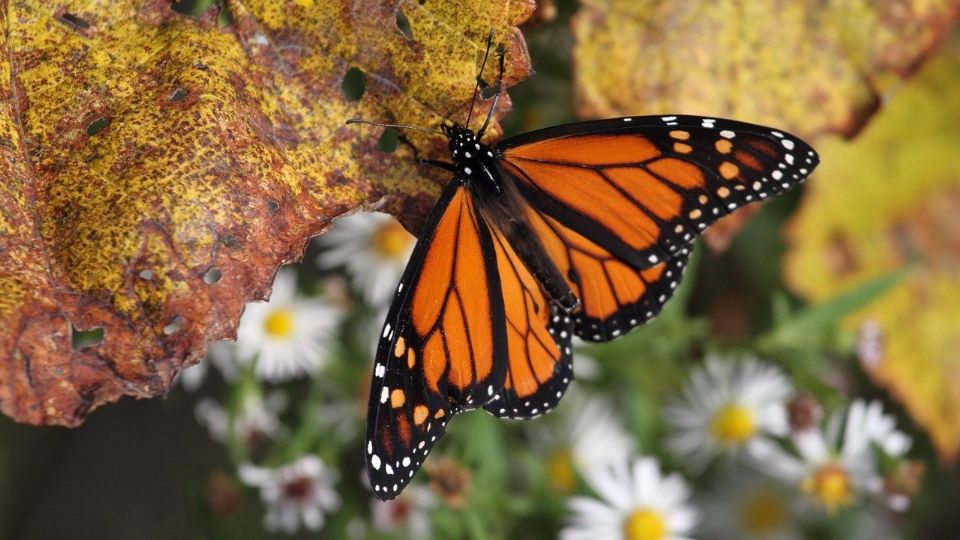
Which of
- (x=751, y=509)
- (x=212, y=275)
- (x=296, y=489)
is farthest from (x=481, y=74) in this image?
(x=751, y=509)

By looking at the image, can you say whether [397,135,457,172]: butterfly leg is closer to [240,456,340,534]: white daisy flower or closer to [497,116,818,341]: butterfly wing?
[497,116,818,341]: butterfly wing

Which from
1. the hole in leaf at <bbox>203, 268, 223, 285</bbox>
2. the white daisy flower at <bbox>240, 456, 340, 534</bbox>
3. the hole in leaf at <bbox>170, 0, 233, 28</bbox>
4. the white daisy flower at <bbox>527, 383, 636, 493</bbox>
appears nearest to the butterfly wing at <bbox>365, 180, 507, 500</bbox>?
the hole in leaf at <bbox>203, 268, 223, 285</bbox>

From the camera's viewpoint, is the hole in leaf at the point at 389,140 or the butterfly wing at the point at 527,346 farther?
the butterfly wing at the point at 527,346

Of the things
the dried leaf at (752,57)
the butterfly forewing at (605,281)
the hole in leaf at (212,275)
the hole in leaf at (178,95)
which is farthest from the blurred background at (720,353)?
the hole in leaf at (178,95)

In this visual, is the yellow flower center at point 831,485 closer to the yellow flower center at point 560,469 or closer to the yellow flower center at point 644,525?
the yellow flower center at point 644,525

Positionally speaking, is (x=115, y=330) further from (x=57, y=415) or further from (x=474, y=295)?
(x=474, y=295)

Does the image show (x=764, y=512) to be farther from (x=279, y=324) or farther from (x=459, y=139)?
(x=459, y=139)

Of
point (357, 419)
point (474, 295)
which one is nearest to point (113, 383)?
point (474, 295)
